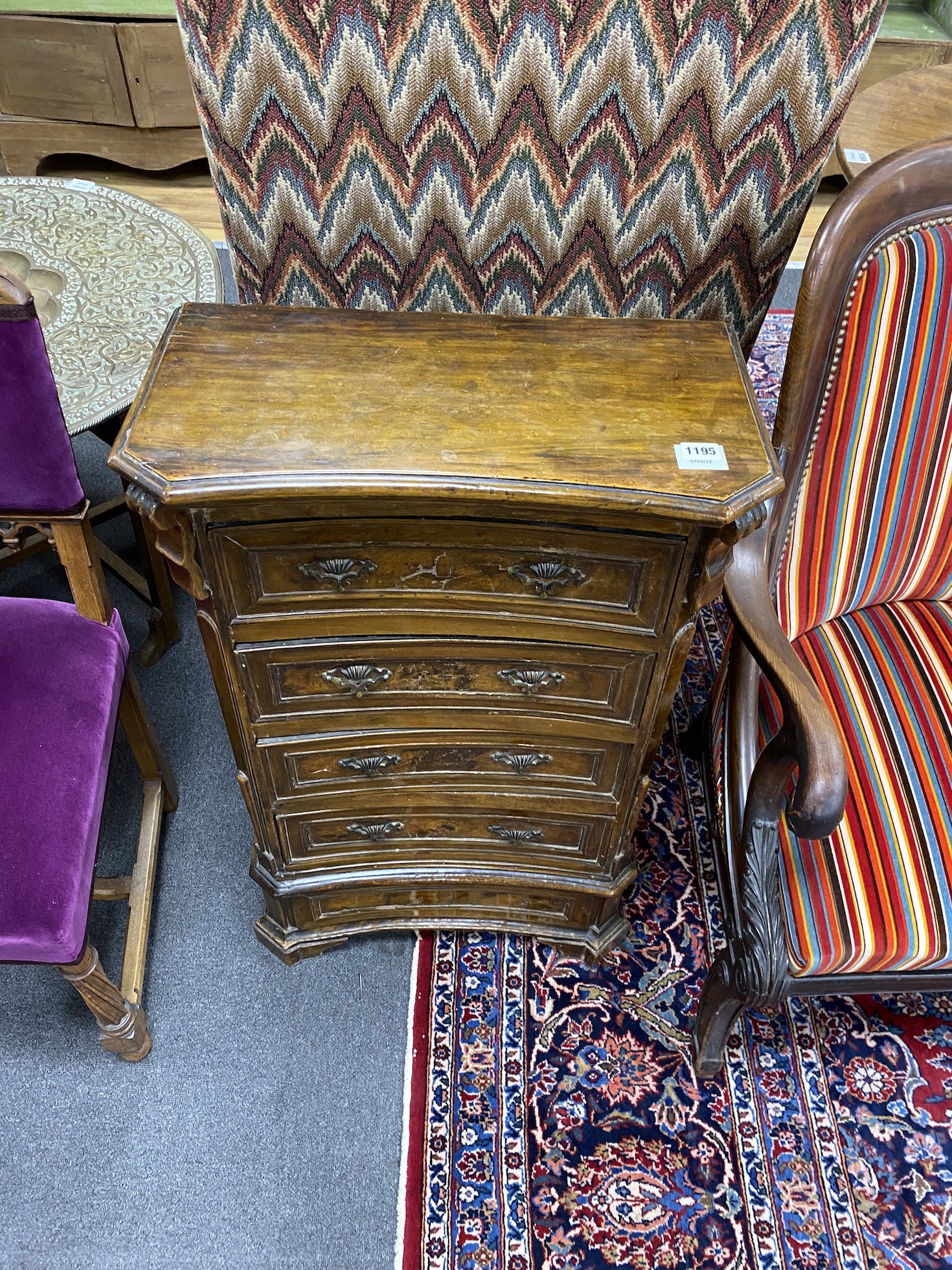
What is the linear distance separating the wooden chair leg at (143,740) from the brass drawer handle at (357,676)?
538mm

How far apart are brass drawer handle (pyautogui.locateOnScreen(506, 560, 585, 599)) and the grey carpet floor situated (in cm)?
96

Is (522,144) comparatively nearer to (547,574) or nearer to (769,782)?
(547,574)

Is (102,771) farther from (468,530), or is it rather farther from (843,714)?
(843,714)

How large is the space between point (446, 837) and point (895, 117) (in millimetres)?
1838

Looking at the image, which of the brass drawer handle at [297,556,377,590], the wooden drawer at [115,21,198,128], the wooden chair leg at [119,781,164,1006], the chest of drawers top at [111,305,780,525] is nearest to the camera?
the chest of drawers top at [111,305,780,525]

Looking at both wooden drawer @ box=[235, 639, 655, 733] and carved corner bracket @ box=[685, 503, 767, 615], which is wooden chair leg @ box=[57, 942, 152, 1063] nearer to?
wooden drawer @ box=[235, 639, 655, 733]

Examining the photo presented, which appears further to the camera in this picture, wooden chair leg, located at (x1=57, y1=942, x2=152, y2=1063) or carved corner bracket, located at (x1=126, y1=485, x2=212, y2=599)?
wooden chair leg, located at (x1=57, y1=942, x2=152, y2=1063)

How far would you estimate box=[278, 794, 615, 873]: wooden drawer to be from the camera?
4.82ft

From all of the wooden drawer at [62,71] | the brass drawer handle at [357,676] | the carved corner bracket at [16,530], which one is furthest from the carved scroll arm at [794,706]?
the wooden drawer at [62,71]

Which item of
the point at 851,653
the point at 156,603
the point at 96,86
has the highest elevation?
the point at 96,86

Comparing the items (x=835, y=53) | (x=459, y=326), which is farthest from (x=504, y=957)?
(x=835, y=53)

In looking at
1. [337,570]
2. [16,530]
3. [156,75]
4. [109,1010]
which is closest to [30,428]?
[16,530]

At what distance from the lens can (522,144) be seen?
1.19 meters

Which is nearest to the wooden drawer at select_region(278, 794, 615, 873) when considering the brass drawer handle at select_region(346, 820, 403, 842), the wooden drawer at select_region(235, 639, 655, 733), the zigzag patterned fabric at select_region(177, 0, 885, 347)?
the brass drawer handle at select_region(346, 820, 403, 842)
